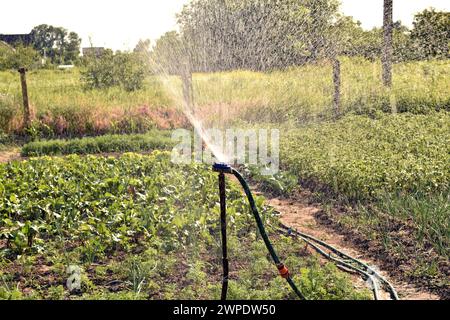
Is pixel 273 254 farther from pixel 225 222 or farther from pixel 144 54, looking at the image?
pixel 144 54

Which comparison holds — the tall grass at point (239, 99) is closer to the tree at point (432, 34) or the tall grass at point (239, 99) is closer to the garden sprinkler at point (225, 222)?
the tree at point (432, 34)

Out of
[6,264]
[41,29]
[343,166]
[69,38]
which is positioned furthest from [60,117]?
[41,29]

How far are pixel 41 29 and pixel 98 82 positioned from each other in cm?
3667

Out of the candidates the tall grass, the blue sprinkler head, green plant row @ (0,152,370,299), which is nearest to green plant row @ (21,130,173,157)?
the tall grass

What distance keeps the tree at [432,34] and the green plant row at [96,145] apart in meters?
10.3

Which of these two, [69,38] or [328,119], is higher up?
[69,38]

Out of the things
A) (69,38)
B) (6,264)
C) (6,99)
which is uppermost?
(69,38)

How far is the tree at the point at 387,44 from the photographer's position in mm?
15703

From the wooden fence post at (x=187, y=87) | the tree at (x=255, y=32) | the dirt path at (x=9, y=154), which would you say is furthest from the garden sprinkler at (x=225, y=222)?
the tree at (x=255, y=32)

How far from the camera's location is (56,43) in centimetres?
4656

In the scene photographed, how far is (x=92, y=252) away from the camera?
200 inches

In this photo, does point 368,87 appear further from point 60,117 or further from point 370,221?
point 370,221

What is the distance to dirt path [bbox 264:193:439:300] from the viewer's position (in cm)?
478
